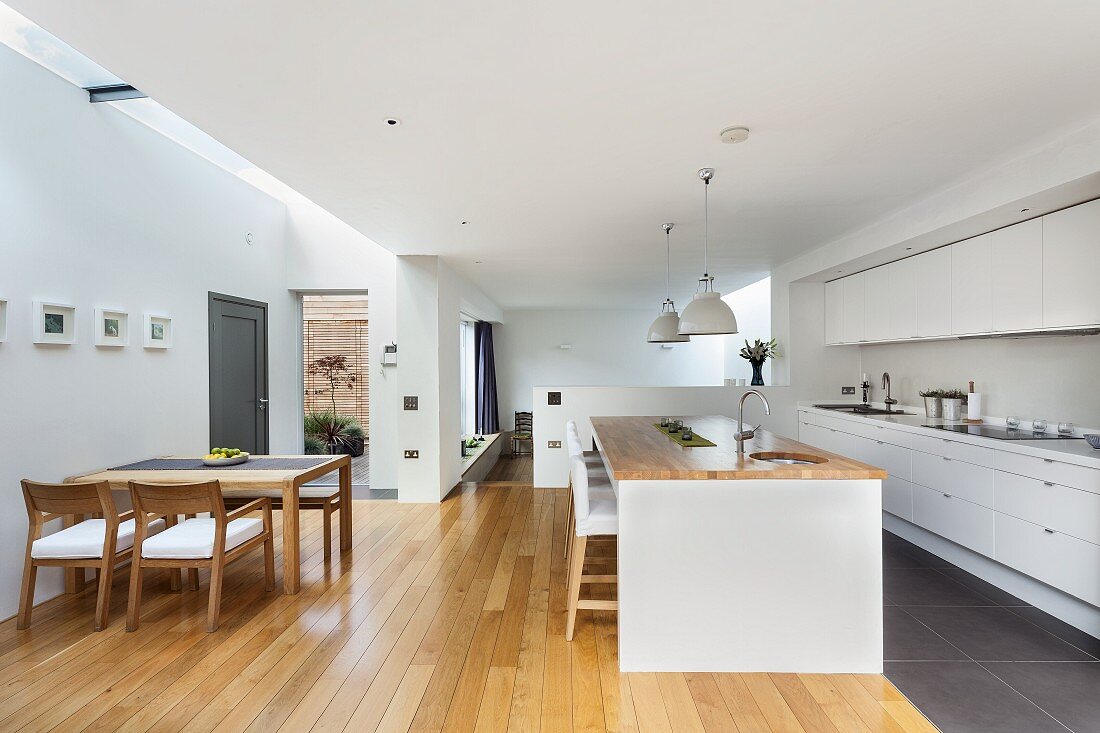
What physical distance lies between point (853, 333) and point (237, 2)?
545 cm

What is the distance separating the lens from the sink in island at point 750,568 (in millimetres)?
2521

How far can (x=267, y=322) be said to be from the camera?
19.4 ft

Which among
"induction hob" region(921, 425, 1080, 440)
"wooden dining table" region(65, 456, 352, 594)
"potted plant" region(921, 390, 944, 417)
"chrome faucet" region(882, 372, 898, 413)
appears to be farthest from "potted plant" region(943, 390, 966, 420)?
"wooden dining table" region(65, 456, 352, 594)

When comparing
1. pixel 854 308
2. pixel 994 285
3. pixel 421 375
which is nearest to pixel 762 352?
pixel 854 308

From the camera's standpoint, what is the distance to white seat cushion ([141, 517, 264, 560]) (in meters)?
3.00

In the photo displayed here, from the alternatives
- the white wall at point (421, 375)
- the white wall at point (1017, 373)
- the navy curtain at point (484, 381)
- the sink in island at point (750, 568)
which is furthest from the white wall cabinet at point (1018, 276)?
the navy curtain at point (484, 381)

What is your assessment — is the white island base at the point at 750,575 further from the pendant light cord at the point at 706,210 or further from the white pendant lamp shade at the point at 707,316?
the pendant light cord at the point at 706,210

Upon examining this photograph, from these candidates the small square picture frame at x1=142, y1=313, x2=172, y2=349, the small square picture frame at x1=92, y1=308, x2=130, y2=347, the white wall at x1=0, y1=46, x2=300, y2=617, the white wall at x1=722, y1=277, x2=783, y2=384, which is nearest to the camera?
the white wall at x1=0, y1=46, x2=300, y2=617

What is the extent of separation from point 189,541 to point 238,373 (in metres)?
2.69

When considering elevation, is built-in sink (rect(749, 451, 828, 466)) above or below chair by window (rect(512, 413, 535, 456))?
above

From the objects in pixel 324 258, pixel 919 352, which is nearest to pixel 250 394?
pixel 324 258

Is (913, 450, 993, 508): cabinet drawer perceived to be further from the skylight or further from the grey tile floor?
the skylight

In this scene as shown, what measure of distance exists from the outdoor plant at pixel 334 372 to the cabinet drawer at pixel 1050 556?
8737 millimetres

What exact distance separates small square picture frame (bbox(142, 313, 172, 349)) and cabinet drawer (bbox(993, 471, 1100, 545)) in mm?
5559
